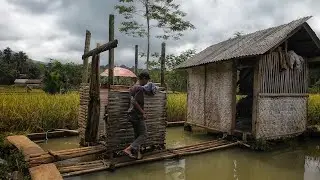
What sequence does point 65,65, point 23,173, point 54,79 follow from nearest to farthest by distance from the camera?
point 23,173, point 54,79, point 65,65

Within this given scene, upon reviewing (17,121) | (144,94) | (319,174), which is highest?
(144,94)

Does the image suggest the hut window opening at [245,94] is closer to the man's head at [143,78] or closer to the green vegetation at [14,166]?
the man's head at [143,78]

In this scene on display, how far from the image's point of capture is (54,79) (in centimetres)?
2166

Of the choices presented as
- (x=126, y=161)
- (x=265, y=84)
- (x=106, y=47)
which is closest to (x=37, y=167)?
(x=126, y=161)

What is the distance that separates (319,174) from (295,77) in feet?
12.9

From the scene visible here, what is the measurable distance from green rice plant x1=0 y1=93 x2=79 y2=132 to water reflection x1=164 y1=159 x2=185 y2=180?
4970 millimetres

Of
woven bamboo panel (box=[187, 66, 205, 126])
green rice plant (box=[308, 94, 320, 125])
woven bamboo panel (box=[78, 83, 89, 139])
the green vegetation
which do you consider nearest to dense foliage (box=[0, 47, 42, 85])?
woven bamboo panel (box=[187, 66, 205, 126])

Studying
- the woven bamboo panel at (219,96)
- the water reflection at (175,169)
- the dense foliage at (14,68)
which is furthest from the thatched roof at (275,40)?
the dense foliage at (14,68)

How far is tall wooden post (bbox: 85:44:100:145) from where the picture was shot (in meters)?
7.82

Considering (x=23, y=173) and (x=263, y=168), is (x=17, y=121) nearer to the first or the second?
(x=23, y=173)

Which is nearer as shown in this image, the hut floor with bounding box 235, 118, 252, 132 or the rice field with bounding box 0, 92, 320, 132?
the rice field with bounding box 0, 92, 320, 132

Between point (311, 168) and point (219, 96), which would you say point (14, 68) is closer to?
point (219, 96)

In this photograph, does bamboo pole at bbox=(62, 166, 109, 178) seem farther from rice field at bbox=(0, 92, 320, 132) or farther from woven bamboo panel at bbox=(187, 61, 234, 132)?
woven bamboo panel at bbox=(187, 61, 234, 132)

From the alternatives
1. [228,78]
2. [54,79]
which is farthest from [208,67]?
[54,79]
